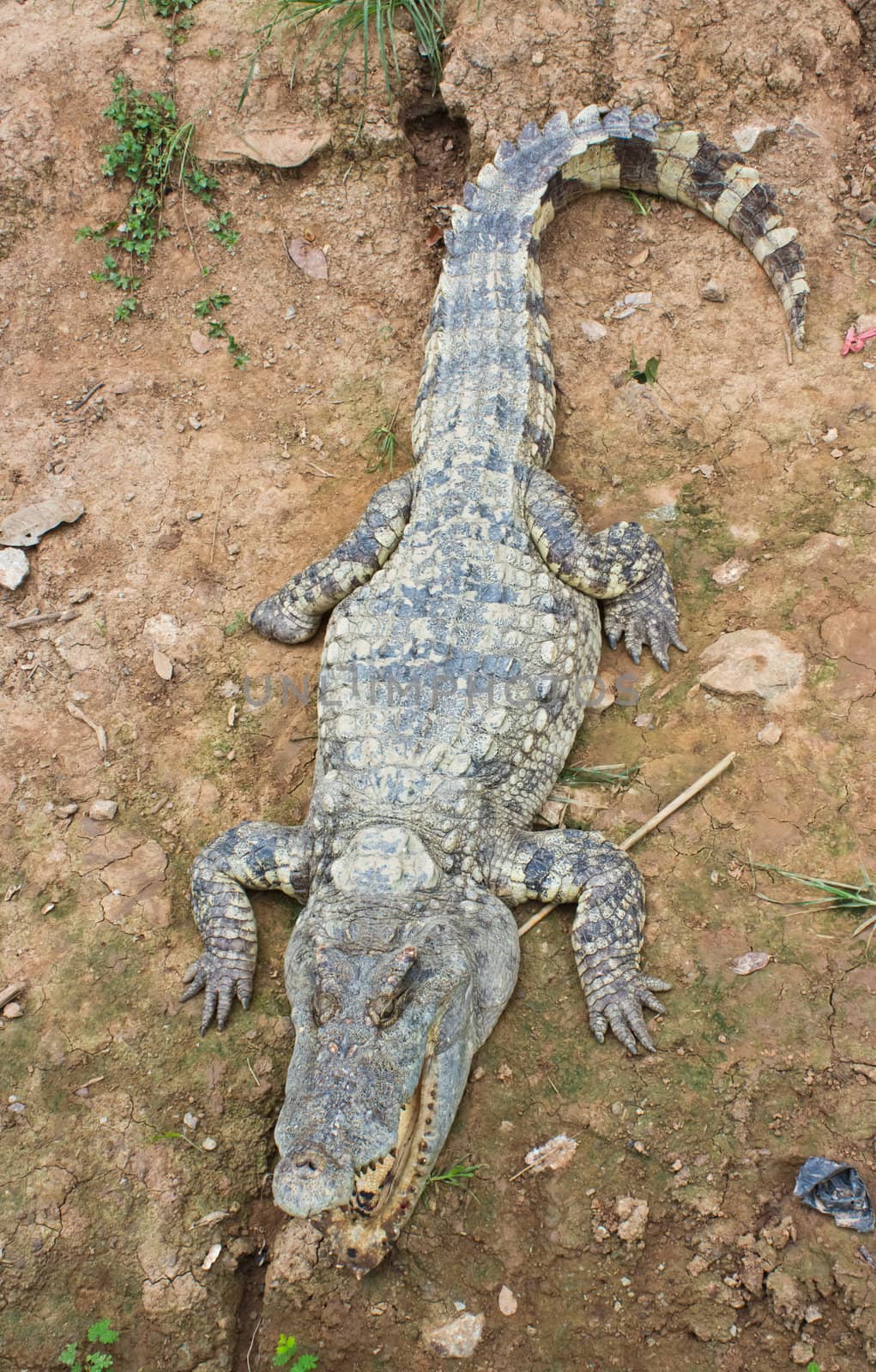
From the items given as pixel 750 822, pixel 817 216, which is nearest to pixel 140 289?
pixel 817 216

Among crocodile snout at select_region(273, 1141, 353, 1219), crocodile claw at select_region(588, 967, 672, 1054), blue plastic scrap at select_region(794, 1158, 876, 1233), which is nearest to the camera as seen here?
crocodile snout at select_region(273, 1141, 353, 1219)

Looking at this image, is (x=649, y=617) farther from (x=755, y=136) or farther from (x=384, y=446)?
(x=755, y=136)

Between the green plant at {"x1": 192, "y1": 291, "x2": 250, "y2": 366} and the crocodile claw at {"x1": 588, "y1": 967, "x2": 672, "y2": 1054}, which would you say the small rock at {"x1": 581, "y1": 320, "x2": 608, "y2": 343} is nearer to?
the green plant at {"x1": 192, "y1": 291, "x2": 250, "y2": 366}

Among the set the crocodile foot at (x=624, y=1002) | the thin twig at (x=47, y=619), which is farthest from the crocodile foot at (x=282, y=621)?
the crocodile foot at (x=624, y=1002)

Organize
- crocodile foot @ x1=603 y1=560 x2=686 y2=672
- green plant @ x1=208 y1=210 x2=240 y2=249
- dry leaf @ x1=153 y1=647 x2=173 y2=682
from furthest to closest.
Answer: green plant @ x1=208 y1=210 x2=240 y2=249 < dry leaf @ x1=153 y1=647 x2=173 y2=682 < crocodile foot @ x1=603 y1=560 x2=686 y2=672

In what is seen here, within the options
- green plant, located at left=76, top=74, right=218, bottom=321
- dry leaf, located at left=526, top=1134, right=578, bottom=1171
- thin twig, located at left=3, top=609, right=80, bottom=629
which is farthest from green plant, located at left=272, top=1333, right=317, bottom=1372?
green plant, located at left=76, top=74, right=218, bottom=321

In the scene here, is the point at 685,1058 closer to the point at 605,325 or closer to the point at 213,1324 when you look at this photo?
the point at 213,1324

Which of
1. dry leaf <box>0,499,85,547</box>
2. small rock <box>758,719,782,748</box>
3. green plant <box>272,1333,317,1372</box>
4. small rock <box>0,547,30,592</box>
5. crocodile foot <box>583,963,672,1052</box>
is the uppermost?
dry leaf <box>0,499,85,547</box>
